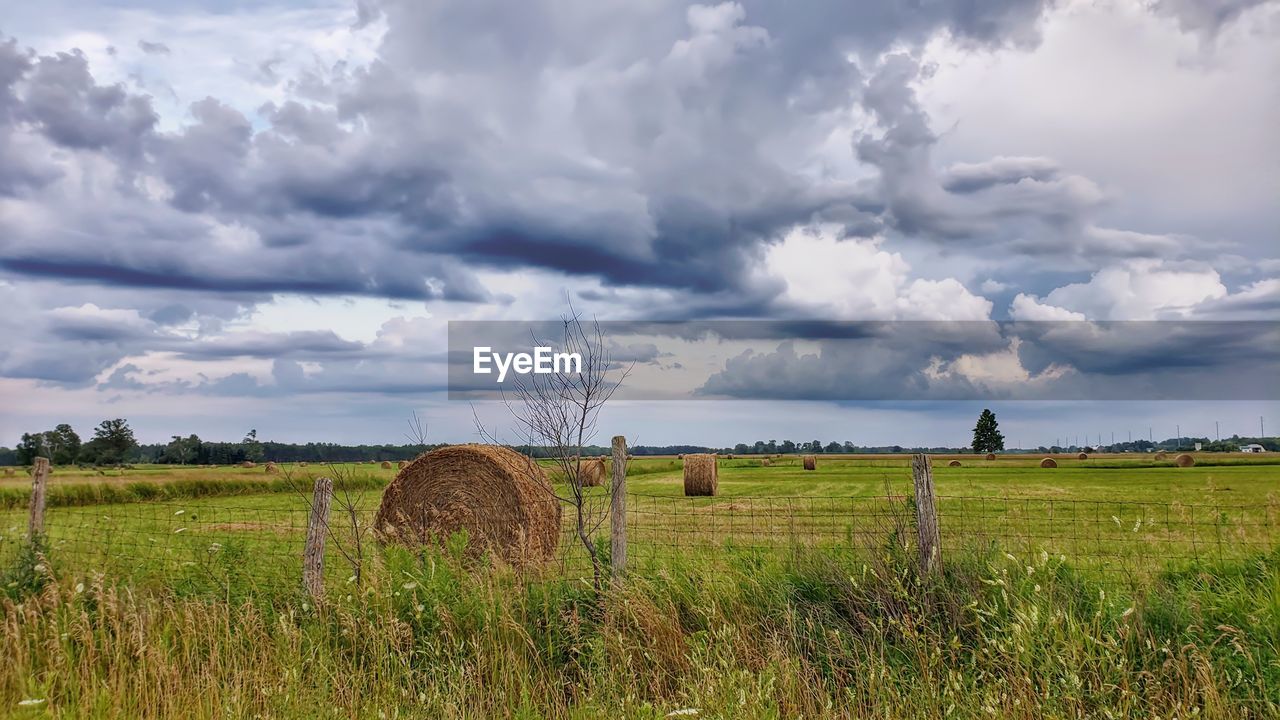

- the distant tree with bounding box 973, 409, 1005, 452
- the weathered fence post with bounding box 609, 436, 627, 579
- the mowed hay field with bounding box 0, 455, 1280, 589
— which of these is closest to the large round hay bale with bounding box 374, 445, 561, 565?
the mowed hay field with bounding box 0, 455, 1280, 589

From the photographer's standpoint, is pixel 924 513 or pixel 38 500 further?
pixel 38 500

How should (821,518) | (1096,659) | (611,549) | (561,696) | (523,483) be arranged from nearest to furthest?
(1096,659)
(561,696)
(611,549)
(523,483)
(821,518)

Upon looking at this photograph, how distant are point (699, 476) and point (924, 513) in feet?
85.3

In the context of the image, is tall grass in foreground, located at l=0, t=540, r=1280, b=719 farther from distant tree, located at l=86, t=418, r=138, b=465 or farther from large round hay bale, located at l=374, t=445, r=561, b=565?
distant tree, located at l=86, t=418, r=138, b=465

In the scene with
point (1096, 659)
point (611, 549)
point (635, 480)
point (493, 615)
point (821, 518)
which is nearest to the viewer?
point (1096, 659)

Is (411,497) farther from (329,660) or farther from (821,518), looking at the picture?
(821,518)

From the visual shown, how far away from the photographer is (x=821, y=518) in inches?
768

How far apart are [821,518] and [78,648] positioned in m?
15.6

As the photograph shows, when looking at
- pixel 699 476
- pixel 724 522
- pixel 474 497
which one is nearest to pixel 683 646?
pixel 474 497

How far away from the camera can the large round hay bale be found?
11.9 metres

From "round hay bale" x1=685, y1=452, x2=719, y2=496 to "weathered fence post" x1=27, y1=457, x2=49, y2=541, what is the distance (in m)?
24.4

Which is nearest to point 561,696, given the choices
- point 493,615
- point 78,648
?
point 493,615

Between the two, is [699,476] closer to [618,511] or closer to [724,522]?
[724,522]

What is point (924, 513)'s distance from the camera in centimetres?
650
